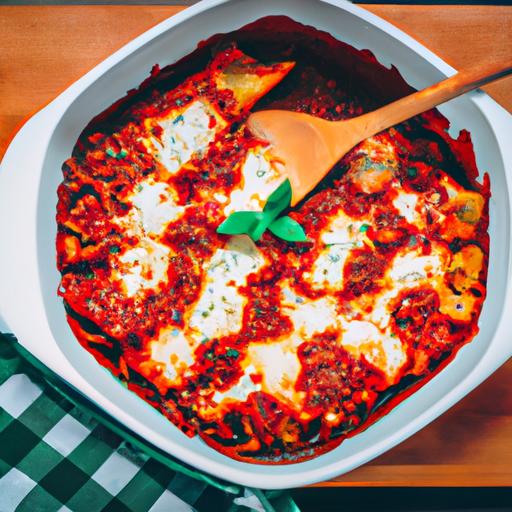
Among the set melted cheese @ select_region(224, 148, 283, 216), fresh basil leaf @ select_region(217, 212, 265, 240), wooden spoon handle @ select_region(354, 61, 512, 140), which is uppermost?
wooden spoon handle @ select_region(354, 61, 512, 140)

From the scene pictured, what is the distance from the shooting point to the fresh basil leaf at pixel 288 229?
72 cm

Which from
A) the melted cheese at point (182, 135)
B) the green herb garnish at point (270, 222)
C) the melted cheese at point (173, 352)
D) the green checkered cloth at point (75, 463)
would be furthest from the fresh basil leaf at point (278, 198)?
the green checkered cloth at point (75, 463)

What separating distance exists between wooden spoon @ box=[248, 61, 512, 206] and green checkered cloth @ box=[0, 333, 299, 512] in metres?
0.45

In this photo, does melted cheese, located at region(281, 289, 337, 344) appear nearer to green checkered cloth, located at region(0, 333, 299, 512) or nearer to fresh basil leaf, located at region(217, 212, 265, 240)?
fresh basil leaf, located at region(217, 212, 265, 240)

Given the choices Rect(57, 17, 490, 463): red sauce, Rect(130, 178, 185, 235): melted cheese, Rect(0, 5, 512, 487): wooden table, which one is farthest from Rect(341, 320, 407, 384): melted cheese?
Rect(130, 178, 185, 235): melted cheese

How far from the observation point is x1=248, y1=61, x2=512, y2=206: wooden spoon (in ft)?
2.23

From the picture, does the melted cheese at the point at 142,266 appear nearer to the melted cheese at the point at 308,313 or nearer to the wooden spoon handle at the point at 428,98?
the melted cheese at the point at 308,313

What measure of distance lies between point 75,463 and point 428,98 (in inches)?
29.7

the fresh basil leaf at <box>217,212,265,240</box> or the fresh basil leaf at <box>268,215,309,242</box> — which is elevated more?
the fresh basil leaf at <box>217,212,265,240</box>

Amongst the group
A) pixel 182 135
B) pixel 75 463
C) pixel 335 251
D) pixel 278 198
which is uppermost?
pixel 182 135

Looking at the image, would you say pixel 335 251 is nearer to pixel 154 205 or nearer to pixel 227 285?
pixel 227 285

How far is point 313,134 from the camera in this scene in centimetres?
70

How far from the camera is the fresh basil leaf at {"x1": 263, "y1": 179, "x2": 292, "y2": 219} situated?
0.71 metres

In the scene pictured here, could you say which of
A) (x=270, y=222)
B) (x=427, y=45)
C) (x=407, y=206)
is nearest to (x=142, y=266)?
(x=270, y=222)
